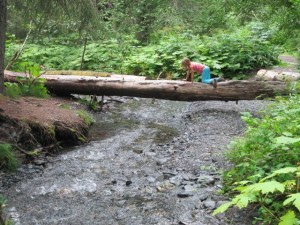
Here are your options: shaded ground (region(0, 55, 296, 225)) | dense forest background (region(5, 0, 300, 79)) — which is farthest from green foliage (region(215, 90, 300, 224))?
dense forest background (region(5, 0, 300, 79))

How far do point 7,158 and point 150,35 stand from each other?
14748mm

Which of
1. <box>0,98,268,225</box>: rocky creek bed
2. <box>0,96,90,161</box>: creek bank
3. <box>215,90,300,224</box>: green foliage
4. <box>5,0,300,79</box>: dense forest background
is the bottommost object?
<box>0,98,268,225</box>: rocky creek bed

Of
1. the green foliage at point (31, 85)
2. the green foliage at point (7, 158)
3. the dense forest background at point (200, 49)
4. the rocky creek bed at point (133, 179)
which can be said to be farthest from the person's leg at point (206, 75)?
the green foliage at point (7, 158)

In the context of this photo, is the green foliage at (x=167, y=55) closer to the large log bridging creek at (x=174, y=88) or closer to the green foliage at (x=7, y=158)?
the large log bridging creek at (x=174, y=88)

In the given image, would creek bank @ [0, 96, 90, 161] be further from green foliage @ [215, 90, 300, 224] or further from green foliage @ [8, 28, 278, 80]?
green foliage @ [8, 28, 278, 80]

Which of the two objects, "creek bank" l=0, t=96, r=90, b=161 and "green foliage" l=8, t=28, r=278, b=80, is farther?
"green foliage" l=8, t=28, r=278, b=80

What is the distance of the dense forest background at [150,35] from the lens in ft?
30.2

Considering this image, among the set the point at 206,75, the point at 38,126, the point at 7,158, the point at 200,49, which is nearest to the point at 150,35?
the point at 200,49

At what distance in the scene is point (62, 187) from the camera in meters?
5.91

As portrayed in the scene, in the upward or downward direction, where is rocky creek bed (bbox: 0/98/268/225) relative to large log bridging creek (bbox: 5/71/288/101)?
downward

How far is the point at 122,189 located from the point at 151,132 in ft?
11.6

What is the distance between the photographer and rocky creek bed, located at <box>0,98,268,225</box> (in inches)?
190

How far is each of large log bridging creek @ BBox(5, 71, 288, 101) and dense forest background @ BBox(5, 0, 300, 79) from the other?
4.73 feet

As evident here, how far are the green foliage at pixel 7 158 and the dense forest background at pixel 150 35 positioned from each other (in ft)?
12.4
